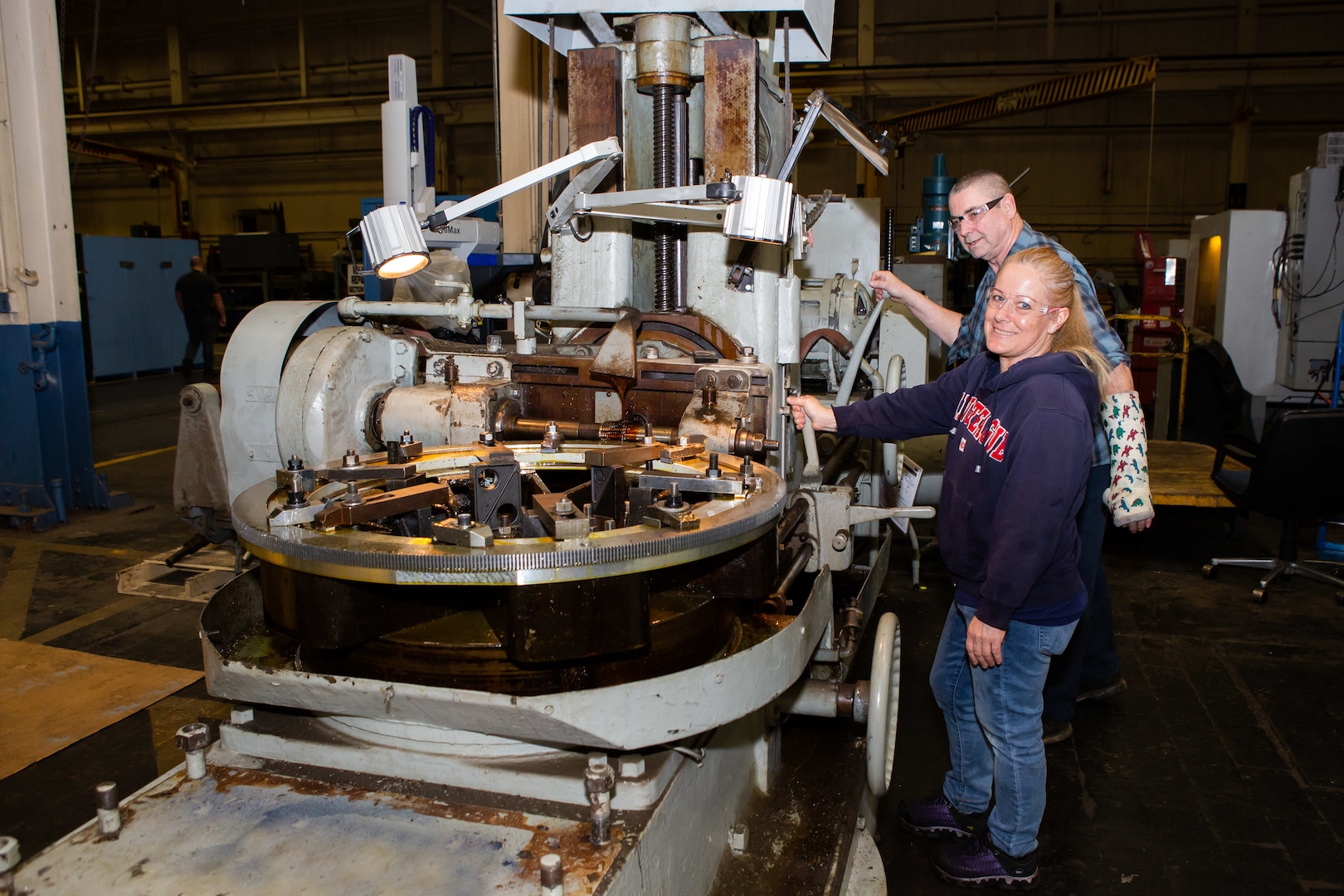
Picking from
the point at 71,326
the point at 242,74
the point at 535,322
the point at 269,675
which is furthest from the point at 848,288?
the point at 242,74

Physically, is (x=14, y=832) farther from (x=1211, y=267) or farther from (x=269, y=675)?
(x=1211, y=267)

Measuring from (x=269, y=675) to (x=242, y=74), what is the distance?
14.0m

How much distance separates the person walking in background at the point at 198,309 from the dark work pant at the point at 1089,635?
8.78 meters

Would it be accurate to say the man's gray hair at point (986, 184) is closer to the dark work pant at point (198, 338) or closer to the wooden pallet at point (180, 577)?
the wooden pallet at point (180, 577)

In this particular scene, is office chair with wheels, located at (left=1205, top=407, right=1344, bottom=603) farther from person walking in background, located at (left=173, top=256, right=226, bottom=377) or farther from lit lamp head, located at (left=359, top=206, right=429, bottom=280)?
person walking in background, located at (left=173, top=256, right=226, bottom=377)

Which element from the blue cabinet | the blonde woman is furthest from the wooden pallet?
the blue cabinet

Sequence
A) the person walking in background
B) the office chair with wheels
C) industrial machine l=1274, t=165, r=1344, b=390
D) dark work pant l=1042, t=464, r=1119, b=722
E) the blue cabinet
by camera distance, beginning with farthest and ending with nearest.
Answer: the person walking in background → the blue cabinet → industrial machine l=1274, t=165, r=1344, b=390 → the office chair with wheels → dark work pant l=1042, t=464, r=1119, b=722

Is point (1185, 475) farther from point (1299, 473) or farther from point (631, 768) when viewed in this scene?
point (631, 768)

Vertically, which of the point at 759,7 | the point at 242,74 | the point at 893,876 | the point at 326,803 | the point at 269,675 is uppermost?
the point at 242,74

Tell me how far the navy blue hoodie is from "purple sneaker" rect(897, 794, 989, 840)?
1.70 ft

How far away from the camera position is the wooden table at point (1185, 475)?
150 inches

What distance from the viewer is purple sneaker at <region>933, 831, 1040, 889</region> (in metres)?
1.75

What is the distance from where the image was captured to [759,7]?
1.75 meters

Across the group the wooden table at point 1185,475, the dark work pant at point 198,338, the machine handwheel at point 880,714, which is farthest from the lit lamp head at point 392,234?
the dark work pant at point 198,338
